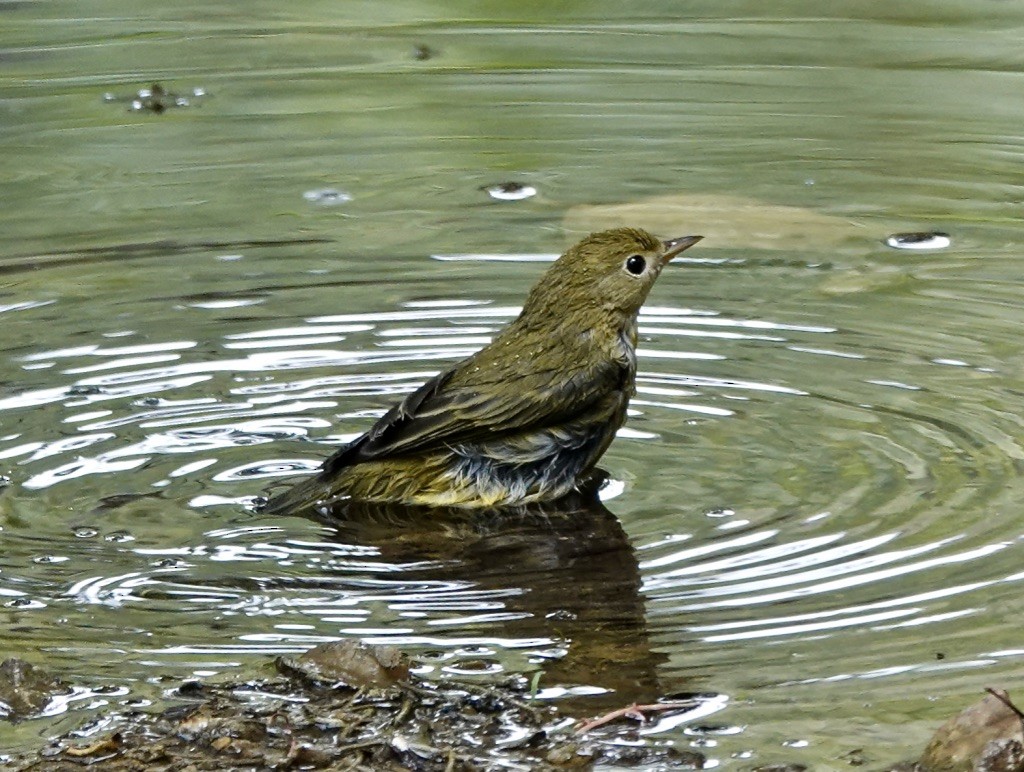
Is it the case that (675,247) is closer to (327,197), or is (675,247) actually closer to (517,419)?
(517,419)

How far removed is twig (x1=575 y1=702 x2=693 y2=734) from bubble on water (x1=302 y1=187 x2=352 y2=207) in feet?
21.2

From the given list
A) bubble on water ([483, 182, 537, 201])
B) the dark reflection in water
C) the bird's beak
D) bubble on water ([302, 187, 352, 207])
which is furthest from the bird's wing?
bubble on water ([302, 187, 352, 207])

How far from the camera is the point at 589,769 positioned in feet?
15.2

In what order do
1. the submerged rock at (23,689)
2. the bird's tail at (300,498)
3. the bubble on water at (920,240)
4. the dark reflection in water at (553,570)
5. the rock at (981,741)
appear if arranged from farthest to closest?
the bubble on water at (920,240) < the bird's tail at (300,498) < the dark reflection in water at (553,570) < the submerged rock at (23,689) < the rock at (981,741)

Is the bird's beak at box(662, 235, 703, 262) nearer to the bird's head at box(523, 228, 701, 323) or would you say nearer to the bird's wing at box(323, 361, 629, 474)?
the bird's head at box(523, 228, 701, 323)

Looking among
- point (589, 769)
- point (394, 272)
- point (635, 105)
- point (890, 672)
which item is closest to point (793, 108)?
point (635, 105)

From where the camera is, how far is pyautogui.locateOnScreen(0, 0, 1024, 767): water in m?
5.69

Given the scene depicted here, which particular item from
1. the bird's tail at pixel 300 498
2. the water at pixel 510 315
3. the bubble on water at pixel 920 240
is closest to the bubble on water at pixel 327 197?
the water at pixel 510 315

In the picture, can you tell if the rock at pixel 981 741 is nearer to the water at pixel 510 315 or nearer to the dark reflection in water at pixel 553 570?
the water at pixel 510 315

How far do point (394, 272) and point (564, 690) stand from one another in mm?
4816

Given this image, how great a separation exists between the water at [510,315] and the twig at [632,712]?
0.09 meters

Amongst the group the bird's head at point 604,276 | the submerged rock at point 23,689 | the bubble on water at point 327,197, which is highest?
the bird's head at point 604,276

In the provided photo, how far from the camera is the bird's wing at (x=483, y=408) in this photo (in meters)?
7.43

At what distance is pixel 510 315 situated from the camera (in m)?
9.14
